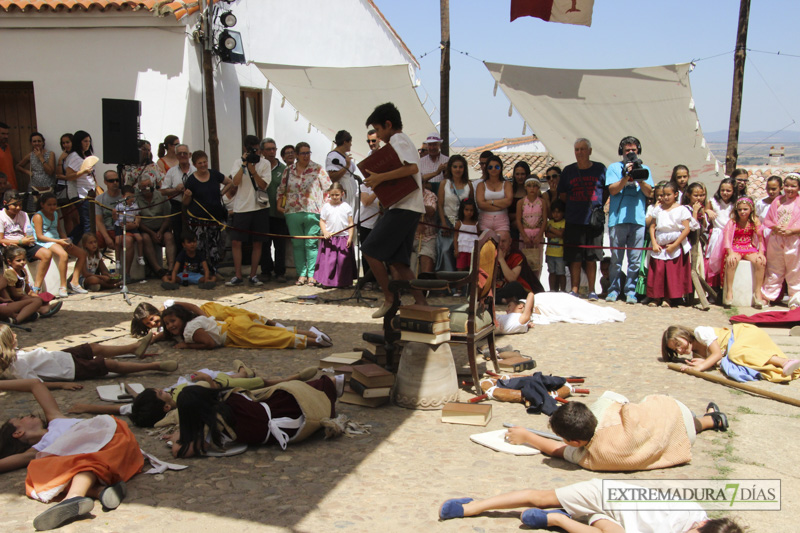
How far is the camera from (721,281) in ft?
29.6

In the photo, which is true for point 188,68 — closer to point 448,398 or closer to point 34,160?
point 34,160

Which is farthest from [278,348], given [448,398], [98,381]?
[448,398]

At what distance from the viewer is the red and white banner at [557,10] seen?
339 inches

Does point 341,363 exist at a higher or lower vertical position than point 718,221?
lower

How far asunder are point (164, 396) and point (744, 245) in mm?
7045

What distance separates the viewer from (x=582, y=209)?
29.1 feet

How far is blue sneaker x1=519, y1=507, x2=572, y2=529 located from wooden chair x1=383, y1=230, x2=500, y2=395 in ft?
6.40

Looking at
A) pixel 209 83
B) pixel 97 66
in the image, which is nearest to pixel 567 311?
pixel 209 83

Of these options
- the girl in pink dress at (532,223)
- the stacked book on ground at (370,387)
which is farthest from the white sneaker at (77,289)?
the girl in pink dress at (532,223)

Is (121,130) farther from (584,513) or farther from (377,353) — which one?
(584,513)

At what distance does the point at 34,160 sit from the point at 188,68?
2715 mm

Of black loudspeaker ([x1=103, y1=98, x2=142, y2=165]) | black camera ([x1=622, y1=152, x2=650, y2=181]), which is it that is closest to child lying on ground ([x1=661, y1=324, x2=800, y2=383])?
black camera ([x1=622, y1=152, x2=650, y2=181])

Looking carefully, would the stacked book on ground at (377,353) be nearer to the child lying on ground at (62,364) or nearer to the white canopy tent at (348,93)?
the child lying on ground at (62,364)

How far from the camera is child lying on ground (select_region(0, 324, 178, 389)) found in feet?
17.2
